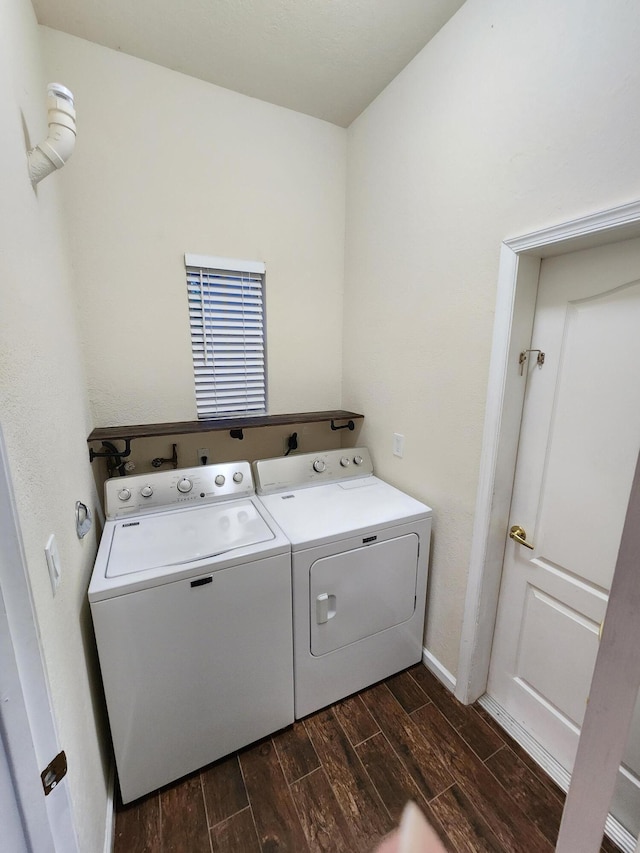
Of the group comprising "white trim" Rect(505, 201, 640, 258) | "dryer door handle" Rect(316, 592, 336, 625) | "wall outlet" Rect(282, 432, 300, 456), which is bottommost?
"dryer door handle" Rect(316, 592, 336, 625)

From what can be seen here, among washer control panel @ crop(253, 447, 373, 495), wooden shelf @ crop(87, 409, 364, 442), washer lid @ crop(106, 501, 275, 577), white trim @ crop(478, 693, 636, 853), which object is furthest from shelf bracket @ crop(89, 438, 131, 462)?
white trim @ crop(478, 693, 636, 853)

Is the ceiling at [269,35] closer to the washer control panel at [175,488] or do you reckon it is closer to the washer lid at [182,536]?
the washer control panel at [175,488]

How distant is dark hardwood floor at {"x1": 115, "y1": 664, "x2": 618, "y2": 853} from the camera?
1218 mm

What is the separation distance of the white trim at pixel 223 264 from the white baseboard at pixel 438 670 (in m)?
2.34

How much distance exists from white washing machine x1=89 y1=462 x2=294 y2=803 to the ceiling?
2.00m

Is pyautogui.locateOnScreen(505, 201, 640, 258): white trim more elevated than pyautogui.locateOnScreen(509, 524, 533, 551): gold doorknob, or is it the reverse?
pyautogui.locateOnScreen(505, 201, 640, 258): white trim

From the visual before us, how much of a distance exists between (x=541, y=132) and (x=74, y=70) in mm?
1943

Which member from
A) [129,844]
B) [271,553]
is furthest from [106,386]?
[129,844]

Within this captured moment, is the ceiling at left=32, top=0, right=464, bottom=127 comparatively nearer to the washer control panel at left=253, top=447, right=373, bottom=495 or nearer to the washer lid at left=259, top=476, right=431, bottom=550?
the washer control panel at left=253, top=447, right=373, bottom=495

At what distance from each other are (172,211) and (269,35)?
33.2 inches

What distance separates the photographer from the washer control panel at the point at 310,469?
1938 mm

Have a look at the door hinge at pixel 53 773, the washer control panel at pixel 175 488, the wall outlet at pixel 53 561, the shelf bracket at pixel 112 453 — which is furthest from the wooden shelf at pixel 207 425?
the door hinge at pixel 53 773

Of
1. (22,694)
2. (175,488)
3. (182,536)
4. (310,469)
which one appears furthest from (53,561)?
(310,469)

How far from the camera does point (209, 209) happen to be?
1.88 meters
